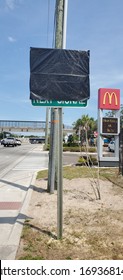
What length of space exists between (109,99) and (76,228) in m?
12.8

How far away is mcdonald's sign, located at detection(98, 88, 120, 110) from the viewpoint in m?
17.1

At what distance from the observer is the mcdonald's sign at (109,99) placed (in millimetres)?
17125

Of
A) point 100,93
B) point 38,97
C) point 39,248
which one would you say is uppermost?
point 100,93

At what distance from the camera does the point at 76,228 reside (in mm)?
5410

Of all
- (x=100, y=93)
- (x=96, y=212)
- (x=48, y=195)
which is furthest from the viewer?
(x=100, y=93)

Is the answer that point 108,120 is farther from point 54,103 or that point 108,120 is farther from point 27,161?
point 54,103

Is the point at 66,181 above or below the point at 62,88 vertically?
below

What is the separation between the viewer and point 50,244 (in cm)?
462

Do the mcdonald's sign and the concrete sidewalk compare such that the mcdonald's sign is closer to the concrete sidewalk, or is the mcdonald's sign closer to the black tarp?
the concrete sidewalk

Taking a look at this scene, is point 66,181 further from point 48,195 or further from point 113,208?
point 113,208

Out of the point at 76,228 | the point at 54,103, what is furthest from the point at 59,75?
the point at 76,228

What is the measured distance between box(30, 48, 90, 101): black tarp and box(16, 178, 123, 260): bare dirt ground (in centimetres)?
220

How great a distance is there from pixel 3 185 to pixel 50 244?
6029 millimetres
